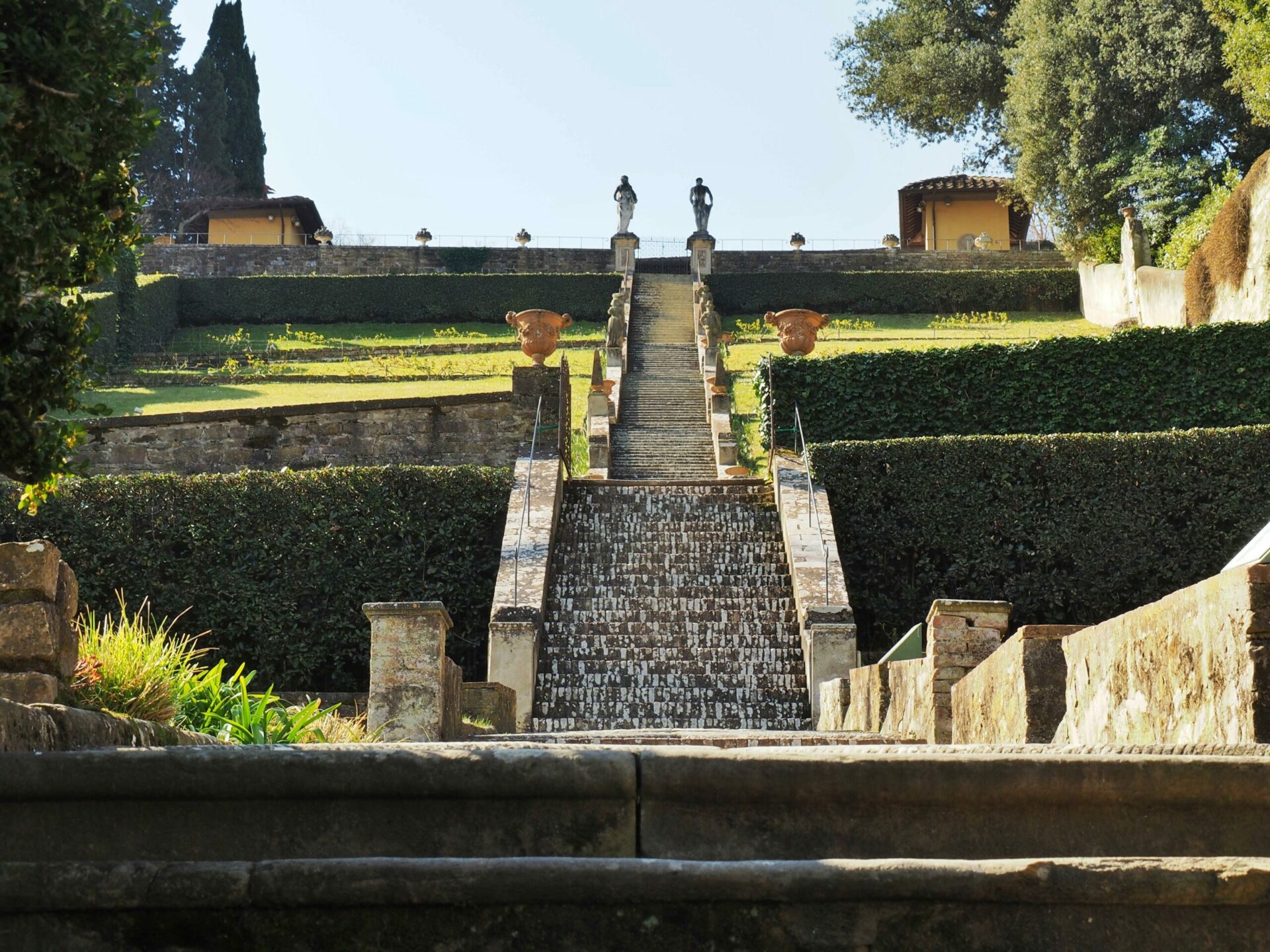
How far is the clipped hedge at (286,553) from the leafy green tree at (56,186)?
34.1ft

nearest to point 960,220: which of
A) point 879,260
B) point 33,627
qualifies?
point 879,260

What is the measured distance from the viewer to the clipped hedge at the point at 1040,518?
16750 millimetres

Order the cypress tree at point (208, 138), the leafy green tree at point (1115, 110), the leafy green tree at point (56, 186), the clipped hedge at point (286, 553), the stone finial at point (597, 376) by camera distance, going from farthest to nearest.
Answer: the cypress tree at point (208, 138)
the leafy green tree at point (1115, 110)
the stone finial at point (597, 376)
the clipped hedge at point (286, 553)
the leafy green tree at point (56, 186)

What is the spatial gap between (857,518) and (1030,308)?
22811mm

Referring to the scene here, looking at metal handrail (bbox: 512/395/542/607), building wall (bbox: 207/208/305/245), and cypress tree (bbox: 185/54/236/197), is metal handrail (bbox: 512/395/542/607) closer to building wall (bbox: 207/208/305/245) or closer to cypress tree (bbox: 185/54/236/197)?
building wall (bbox: 207/208/305/245)

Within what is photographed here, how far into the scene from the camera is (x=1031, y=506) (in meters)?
17.2

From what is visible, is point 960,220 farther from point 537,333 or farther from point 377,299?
point 537,333

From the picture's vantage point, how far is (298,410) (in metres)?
20.9

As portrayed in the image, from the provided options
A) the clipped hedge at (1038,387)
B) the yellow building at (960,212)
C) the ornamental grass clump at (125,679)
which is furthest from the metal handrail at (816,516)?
the yellow building at (960,212)

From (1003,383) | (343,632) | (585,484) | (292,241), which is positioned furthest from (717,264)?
(343,632)

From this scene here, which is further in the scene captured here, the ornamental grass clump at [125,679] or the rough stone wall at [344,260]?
the rough stone wall at [344,260]

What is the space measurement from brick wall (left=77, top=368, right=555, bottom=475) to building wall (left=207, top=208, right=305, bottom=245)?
1181 inches

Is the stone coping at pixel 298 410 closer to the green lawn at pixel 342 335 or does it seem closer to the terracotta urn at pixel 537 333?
the terracotta urn at pixel 537 333

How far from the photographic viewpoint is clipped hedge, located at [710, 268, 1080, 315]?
38.6 meters
